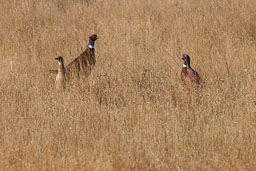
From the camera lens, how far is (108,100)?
524 cm

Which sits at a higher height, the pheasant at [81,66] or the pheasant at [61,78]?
the pheasant at [81,66]

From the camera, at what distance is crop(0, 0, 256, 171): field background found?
383 cm

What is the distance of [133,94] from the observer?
17.2 ft

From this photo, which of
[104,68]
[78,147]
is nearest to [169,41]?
[104,68]

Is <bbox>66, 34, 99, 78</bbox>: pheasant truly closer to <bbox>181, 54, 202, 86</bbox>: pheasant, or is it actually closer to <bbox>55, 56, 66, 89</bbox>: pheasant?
<bbox>55, 56, 66, 89</bbox>: pheasant

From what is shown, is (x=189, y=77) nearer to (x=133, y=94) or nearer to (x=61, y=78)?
(x=133, y=94)

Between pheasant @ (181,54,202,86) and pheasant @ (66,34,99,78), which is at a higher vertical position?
pheasant @ (66,34,99,78)

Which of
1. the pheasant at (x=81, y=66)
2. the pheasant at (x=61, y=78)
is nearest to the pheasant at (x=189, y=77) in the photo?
the pheasant at (x=81, y=66)

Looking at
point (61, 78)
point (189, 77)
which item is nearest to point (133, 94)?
point (189, 77)

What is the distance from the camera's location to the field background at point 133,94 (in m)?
3.83

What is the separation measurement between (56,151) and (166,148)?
3.31 feet

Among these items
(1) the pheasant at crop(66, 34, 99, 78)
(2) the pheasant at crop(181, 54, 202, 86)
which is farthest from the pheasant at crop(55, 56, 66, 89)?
(2) the pheasant at crop(181, 54, 202, 86)

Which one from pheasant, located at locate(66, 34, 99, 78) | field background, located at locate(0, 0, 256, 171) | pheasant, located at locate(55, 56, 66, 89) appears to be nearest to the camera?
field background, located at locate(0, 0, 256, 171)

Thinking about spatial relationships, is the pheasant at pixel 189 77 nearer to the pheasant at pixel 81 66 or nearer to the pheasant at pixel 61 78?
the pheasant at pixel 81 66
